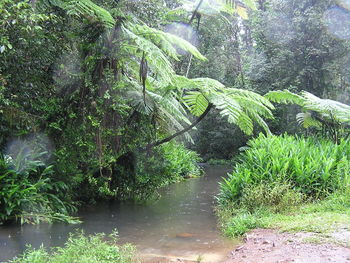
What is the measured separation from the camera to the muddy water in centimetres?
441

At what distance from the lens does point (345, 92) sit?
1487cm

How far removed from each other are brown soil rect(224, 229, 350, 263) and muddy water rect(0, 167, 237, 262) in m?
0.29

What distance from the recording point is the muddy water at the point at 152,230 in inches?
173

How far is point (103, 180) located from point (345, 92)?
11.9m

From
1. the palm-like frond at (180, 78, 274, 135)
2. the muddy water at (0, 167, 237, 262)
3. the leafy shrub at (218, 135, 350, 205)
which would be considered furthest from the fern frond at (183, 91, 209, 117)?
the muddy water at (0, 167, 237, 262)

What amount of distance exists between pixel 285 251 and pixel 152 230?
216cm

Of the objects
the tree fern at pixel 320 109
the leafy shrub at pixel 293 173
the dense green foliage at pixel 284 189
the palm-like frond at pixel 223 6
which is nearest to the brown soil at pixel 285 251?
the dense green foliage at pixel 284 189

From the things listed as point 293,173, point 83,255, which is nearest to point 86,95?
point 83,255

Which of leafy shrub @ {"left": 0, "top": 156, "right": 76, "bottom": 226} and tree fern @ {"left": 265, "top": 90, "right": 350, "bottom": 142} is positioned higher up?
tree fern @ {"left": 265, "top": 90, "right": 350, "bottom": 142}

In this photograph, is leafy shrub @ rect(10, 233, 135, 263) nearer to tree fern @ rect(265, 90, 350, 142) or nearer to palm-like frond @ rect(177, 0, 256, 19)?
tree fern @ rect(265, 90, 350, 142)

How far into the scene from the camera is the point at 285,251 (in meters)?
3.89

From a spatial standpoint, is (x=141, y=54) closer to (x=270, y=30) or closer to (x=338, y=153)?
(x=338, y=153)

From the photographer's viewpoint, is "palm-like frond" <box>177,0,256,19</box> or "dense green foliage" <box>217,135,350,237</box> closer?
"dense green foliage" <box>217,135,350,237</box>

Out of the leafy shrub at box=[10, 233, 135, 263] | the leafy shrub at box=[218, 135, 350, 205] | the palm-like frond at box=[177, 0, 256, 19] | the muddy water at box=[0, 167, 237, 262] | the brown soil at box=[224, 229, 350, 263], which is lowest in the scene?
the muddy water at box=[0, 167, 237, 262]
